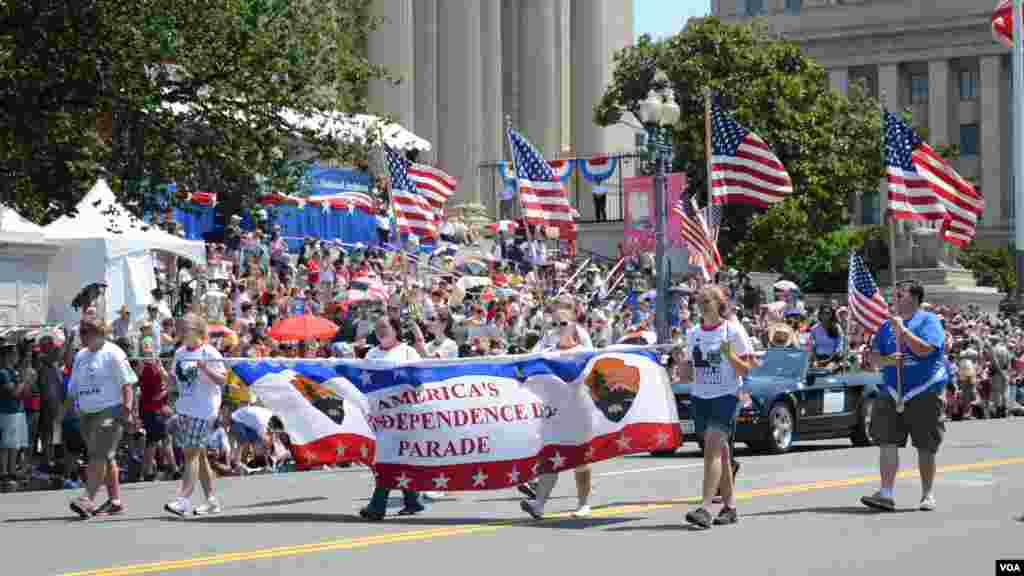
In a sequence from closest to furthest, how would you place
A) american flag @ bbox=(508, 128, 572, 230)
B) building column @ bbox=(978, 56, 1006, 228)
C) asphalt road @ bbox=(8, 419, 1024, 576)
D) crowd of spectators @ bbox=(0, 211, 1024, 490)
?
asphalt road @ bbox=(8, 419, 1024, 576) → crowd of spectators @ bbox=(0, 211, 1024, 490) → american flag @ bbox=(508, 128, 572, 230) → building column @ bbox=(978, 56, 1006, 228)

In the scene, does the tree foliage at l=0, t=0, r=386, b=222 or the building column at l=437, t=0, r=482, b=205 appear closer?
the tree foliage at l=0, t=0, r=386, b=222

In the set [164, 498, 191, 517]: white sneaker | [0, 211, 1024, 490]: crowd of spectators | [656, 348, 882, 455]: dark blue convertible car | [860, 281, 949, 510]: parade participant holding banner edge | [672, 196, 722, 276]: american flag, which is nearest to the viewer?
[860, 281, 949, 510]: parade participant holding banner edge

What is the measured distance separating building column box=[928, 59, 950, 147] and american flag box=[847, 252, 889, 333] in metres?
72.6

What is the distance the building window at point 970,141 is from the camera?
336 ft

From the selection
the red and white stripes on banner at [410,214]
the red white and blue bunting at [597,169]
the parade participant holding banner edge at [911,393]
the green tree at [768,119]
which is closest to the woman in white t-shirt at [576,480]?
the parade participant holding banner edge at [911,393]

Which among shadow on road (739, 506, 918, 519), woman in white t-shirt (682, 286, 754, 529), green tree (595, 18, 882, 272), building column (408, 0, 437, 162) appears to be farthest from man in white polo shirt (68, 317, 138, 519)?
green tree (595, 18, 882, 272)

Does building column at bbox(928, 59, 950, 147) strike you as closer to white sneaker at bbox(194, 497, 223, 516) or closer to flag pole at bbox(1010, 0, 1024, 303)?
flag pole at bbox(1010, 0, 1024, 303)

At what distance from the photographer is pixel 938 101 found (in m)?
103

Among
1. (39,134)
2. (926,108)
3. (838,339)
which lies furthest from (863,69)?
(39,134)

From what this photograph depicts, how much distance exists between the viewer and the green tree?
2271 inches

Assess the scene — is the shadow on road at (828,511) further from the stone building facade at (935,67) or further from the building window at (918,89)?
the building window at (918,89)

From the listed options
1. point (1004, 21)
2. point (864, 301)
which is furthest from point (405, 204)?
point (1004, 21)

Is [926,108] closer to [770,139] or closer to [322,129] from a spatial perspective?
[770,139]

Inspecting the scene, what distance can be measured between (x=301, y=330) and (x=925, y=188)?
35.7ft
